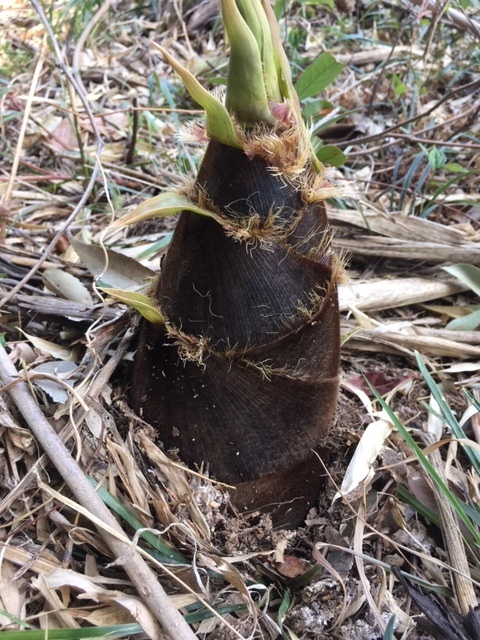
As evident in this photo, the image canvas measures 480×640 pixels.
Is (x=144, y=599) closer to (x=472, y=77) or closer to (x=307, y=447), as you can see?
(x=307, y=447)

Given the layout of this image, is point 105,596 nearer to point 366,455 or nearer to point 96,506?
point 96,506

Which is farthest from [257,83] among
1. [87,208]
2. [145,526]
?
[87,208]

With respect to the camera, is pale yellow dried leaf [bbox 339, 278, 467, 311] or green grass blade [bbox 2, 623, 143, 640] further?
pale yellow dried leaf [bbox 339, 278, 467, 311]

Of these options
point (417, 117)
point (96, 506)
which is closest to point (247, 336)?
point (96, 506)

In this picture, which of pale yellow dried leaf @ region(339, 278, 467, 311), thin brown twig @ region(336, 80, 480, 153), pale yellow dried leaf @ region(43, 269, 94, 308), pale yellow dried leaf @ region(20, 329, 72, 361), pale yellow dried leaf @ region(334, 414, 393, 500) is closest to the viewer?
pale yellow dried leaf @ region(334, 414, 393, 500)

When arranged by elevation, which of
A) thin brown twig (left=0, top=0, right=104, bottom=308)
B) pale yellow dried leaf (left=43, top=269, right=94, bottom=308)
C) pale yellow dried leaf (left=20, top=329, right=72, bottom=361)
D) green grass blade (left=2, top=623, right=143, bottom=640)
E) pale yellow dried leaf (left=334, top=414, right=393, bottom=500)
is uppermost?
thin brown twig (left=0, top=0, right=104, bottom=308)

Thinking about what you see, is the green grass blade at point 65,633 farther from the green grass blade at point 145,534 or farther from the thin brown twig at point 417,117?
the thin brown twig at point 417,117

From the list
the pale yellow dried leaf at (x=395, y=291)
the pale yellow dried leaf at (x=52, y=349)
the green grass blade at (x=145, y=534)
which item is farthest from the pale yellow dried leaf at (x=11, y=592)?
the pale yellow dried leaf at (x=395, y=291)

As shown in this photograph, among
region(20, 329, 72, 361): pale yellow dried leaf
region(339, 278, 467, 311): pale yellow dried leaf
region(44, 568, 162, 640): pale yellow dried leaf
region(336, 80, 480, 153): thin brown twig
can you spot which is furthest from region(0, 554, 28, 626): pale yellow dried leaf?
region(336, 80, 480, 153): thin brown twig

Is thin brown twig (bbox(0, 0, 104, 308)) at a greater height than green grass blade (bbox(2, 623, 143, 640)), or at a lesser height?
greater

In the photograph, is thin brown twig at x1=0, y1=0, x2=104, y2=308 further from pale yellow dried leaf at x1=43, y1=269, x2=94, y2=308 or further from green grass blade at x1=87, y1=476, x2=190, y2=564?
green grass blade at x1=87, y1=476, x2=190, y2=564

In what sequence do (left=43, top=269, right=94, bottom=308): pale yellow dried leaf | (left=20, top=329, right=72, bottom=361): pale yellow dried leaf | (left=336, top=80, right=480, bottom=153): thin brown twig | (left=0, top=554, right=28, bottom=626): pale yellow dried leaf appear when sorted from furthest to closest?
(left=336, top=80, right=480, bottom=153): thin brown twig < (left=43, top=269, right=94, bottom=308): pale yellow dried leaf < (left=20, top=329, right=72, bottom=361): pale yellow dried leaf < (left=0, top=554, right=28, bottom=626): pale yellow dried leaf
